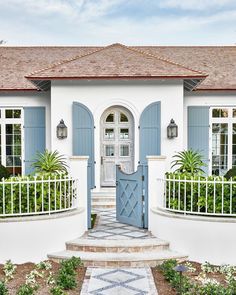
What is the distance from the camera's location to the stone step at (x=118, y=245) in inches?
306

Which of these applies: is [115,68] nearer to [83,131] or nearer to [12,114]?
[83,131]

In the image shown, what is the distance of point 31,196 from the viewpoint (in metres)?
8.07

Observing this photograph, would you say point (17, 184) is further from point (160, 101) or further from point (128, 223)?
point (160, 101)

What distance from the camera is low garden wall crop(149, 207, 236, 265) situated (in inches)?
302

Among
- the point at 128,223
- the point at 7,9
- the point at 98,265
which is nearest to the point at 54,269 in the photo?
the point at 98,265

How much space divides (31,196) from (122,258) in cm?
217

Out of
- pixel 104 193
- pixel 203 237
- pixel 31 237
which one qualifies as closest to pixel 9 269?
pixel 31 237

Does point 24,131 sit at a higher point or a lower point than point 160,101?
lower

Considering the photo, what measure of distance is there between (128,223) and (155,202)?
3.31ft

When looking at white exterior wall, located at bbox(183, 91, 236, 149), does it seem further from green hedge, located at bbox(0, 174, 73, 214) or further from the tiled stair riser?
green hedge, located at bbox(0, 174, 73, 214)

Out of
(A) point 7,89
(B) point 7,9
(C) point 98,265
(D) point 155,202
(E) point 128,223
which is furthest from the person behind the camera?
(B) point 7,9

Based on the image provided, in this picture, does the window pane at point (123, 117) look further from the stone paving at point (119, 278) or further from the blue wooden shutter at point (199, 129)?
the stone paving at point (119, 278)

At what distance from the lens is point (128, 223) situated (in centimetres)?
944

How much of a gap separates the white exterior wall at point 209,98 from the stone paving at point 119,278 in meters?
6.55
